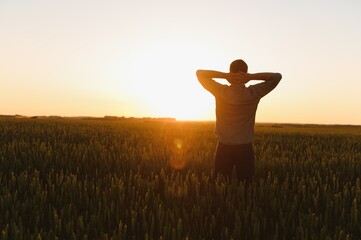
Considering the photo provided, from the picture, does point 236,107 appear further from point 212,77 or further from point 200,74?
point 200,74

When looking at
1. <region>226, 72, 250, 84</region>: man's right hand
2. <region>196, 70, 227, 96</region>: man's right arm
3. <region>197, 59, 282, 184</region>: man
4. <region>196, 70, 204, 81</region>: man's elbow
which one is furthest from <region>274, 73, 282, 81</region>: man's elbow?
<region>196, 70, 204, 81</region>: man's elbow

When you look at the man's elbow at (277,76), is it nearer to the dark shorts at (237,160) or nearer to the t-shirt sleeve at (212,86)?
the t-shirt sleeve at (212,86)

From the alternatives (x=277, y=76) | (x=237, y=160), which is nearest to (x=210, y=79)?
(x=277, y=76)

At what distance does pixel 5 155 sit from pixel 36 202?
3.86 meters

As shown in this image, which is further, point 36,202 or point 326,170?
point 326,170

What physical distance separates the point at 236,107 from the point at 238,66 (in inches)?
21.0

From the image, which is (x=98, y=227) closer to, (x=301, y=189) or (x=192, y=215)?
(x=192, y=215)

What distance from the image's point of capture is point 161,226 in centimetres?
346

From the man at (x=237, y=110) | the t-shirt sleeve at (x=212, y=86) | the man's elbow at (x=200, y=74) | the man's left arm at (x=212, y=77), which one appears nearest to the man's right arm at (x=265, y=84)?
the man at (x=237, y=110)

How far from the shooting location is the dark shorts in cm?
548

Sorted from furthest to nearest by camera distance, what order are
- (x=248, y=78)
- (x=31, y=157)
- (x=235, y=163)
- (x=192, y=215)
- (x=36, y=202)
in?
(x=31, y=157), (x=235, y=163), (x=248, y=78), (x=36, y=202), (x=192, y=215)

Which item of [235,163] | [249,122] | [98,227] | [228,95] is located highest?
[228,95]

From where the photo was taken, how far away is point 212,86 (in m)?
5.39

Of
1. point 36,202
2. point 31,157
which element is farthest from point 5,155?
point 36,202
